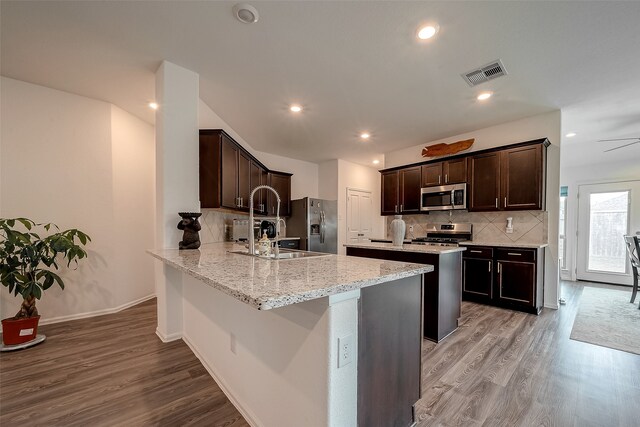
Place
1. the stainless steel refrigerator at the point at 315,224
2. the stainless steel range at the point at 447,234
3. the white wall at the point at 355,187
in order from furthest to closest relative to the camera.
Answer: the white wall at the point at 355,187, the stainless steel refrigerator at the point at 315,224, the stainless steel range at the point at 447,234

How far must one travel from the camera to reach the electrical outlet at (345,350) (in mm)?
1009

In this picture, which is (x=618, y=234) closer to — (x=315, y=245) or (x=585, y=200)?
(x=585, y=200)

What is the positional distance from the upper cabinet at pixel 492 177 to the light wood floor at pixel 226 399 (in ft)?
5.90

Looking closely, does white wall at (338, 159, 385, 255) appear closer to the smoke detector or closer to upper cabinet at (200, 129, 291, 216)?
upper cabinet at (200, 129, 291, 216)

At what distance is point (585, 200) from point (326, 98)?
18.6ft

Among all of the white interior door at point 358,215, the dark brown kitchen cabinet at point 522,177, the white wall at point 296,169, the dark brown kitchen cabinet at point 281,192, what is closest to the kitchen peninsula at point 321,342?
the dark brown kitchen cabinet at point 522,177

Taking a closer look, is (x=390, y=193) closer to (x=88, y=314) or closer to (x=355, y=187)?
(x=355, y=187)

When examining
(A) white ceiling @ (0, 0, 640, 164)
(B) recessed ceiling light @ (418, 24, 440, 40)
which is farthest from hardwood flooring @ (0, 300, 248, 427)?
(B) recessed ceiling light @ (418, 24, 440, 40)

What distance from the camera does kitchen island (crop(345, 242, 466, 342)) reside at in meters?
2.49

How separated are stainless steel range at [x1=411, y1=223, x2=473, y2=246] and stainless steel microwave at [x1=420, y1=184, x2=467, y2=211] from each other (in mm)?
386

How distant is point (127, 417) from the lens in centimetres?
149

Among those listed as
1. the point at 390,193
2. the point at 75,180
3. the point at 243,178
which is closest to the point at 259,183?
the point at 243,178

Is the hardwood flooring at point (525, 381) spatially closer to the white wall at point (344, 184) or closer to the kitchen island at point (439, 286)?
the kitchen island at point (439, 286)

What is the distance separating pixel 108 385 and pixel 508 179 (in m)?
4.95
